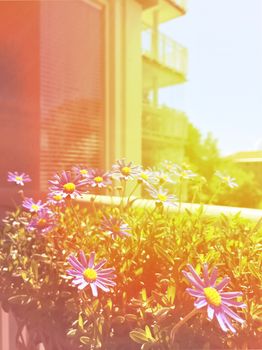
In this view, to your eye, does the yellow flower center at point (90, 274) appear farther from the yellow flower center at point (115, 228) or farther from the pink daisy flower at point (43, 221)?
the pink daisy flower at point (43, 221)

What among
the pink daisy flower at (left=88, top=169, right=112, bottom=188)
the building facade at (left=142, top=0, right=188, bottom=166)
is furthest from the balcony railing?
the pink daisy flower at (left=88, top=169, right=112, bottom=188)

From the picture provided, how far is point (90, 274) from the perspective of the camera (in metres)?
0.48

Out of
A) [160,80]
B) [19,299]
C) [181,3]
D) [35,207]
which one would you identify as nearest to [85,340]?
[19,299]

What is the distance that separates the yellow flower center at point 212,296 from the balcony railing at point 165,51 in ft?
11.8

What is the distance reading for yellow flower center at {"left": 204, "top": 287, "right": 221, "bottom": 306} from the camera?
391 millimetres

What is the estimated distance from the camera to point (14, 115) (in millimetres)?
2225

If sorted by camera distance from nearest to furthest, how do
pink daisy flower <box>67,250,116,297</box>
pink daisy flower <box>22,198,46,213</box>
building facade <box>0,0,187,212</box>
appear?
1. pink daisy flower <box>67,250,116,297</box>
2. pink daisy flower <box>22,198,46,213</box>
3. building facade <box>0,0,187,212</box>

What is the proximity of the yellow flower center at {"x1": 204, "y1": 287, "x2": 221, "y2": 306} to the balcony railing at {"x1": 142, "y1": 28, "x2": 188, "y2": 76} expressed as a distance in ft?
11.8

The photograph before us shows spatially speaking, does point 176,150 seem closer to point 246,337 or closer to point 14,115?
point 14,115

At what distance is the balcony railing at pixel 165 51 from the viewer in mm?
3831

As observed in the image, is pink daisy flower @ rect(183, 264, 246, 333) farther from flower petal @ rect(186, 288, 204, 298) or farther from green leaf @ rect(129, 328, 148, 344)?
green leaf @ rect(129, 328, 148, 344)

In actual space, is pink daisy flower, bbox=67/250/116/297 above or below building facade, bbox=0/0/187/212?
below

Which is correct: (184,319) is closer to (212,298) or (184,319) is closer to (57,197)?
(212,298)

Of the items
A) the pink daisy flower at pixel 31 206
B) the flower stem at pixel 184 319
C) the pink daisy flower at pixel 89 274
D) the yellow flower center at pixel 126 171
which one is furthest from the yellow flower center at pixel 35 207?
the flower stem at pixel 184 319
